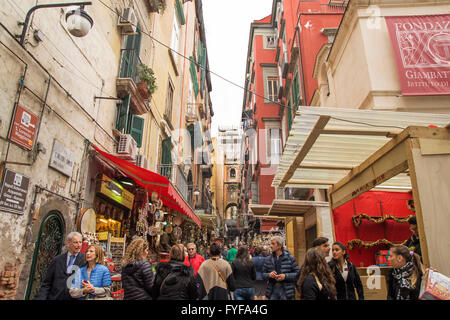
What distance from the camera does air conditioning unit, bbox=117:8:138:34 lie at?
8977mm

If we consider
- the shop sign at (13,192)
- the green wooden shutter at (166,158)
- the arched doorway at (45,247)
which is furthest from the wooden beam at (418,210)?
the green wooden shutter at (166,158)

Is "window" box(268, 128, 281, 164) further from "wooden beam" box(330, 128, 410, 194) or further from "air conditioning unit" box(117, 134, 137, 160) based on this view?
"wooden beam" box(330, 128, 410, 194)

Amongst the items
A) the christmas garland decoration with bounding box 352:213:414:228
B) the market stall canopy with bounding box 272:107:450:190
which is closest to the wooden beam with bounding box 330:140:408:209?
the market stall canopy with bounding box 272:107:450:190

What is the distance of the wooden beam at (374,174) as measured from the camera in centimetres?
397

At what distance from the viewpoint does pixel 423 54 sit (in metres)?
7.10

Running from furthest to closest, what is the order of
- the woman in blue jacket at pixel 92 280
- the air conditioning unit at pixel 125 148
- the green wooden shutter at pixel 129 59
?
the green wooden shutter at pixel 129 59
the air conditioning unit at pixel 125 148
the woman in blue jacket at pixel 92 280

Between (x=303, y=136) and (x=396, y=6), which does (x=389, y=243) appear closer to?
(x=303, y=136)

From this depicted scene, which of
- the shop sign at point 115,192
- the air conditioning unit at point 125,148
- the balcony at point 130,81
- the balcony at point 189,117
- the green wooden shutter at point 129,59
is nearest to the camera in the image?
the shop sign at point 115,192

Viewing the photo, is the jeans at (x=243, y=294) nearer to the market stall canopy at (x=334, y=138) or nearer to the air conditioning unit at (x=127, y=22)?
the market stall canopy at (x=334, y=138)

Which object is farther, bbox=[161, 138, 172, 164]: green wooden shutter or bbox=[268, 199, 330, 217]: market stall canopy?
bbox=[161, 138, 172, 164]: green wooden shutter

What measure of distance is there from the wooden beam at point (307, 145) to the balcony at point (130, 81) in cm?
556

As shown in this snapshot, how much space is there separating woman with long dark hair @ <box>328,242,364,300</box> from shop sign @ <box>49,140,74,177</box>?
5210mm

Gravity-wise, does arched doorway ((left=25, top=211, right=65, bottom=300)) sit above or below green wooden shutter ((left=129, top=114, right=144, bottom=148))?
below

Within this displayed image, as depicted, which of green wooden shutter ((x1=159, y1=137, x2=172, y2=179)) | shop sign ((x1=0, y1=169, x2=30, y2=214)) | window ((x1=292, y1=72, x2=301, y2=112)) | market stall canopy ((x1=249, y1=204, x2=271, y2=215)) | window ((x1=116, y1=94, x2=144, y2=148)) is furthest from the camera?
window ((x1=292, y1=72, x2=301, y2=112))
